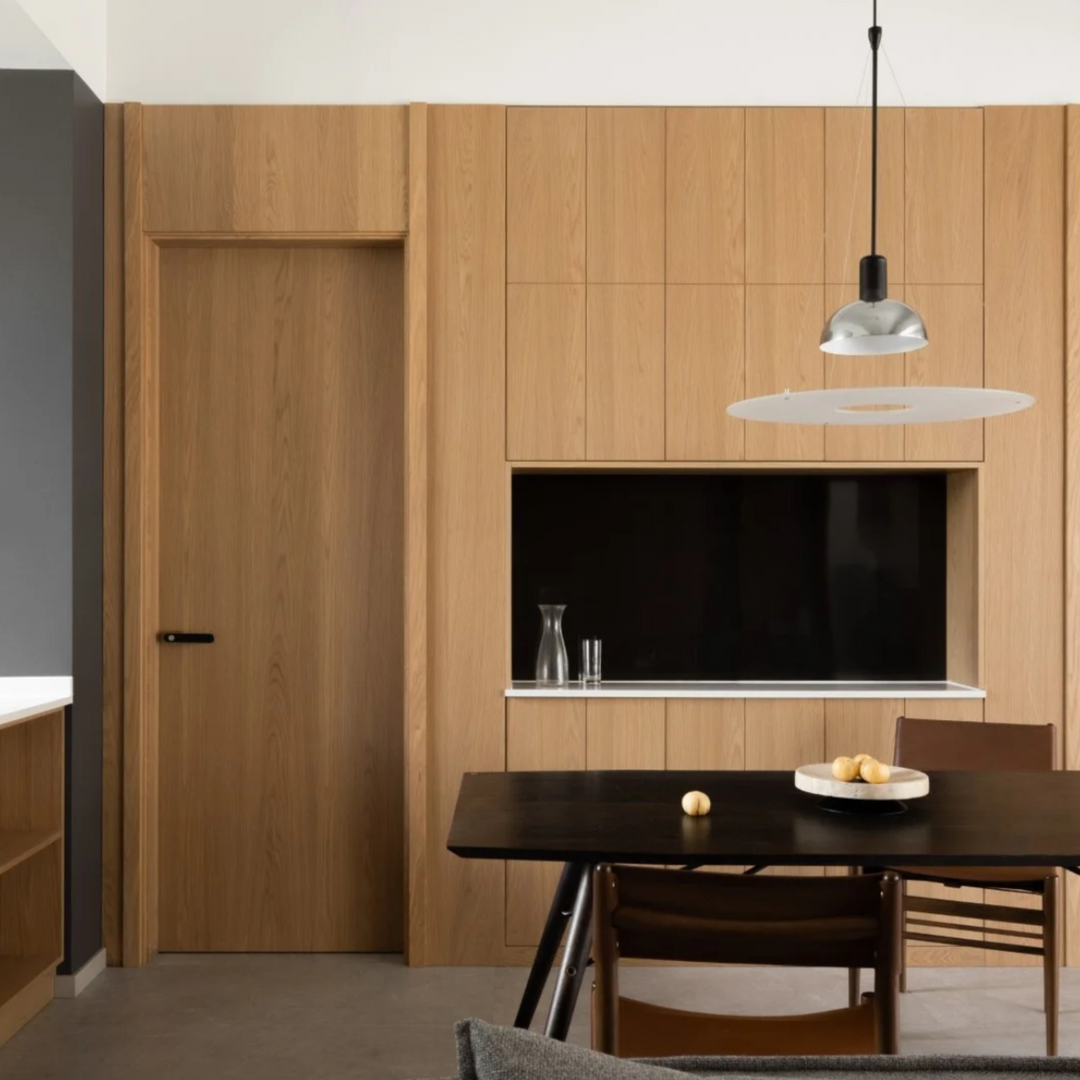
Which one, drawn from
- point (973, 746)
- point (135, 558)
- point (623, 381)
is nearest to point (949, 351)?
point (623, 381)

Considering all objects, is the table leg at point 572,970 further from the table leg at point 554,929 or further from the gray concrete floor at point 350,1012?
the gray concrete floor at point 350,1012

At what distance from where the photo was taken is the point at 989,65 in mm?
3855

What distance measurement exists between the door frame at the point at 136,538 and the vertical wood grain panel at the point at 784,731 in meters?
1.04

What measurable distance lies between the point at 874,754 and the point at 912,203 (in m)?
1.76

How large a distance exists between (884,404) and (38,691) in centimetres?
250

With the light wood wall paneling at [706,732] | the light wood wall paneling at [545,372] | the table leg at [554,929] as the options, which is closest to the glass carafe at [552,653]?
the light wood wall paneling at [706,732]

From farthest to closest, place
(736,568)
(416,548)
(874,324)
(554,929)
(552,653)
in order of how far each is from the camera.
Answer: (736,568) → (552,653) → (416,548) → (554,929) → (874,324)

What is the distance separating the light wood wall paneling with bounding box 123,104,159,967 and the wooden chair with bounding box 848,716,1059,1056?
86.3 inches

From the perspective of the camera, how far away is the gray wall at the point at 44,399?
3492 mm

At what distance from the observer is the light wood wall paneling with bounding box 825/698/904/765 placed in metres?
3.77

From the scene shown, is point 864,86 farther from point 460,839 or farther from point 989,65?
point 460,839

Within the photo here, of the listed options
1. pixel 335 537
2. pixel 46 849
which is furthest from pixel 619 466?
pixel 46 849

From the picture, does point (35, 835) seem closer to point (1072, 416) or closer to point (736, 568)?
point (736, 568)

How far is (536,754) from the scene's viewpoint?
3.76 meters
